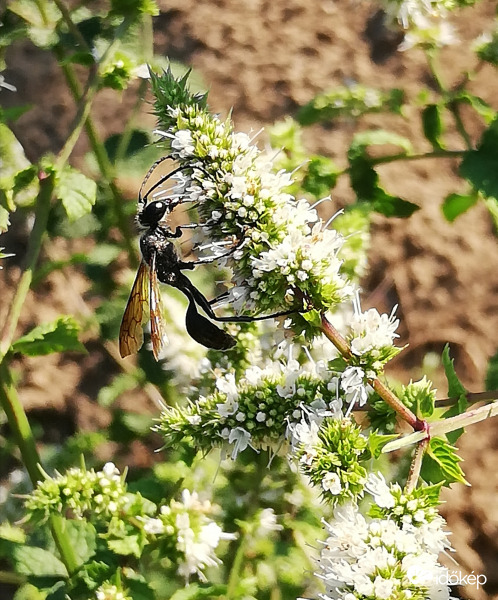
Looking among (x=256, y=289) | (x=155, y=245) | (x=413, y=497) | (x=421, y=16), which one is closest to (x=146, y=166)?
(x=155, y=245)

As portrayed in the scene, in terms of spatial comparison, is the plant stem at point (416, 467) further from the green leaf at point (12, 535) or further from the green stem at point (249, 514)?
the green leaf at point (12, 535)

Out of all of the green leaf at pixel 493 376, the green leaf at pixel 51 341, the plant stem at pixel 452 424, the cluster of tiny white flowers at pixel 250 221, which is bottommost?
the green leaf at pixel 493 376

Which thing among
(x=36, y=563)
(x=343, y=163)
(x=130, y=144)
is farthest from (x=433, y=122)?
(x=36, y=563)

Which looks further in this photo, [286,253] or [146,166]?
[146,166]

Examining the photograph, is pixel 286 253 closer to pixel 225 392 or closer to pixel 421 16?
pixel 225 392

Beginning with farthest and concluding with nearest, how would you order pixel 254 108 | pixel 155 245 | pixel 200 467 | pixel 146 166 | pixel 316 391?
pixel 254 108 < pixel 146 166 < pixel 200 467 < pixel 155 245 < pixel 316 391

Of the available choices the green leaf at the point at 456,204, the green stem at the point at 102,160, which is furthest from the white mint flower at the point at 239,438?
the green leaf at the point at 456,204

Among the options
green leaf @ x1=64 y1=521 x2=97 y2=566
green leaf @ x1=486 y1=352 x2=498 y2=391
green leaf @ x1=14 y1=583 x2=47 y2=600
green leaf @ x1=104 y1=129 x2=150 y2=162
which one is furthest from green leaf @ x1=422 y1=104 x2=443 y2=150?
green leaf @ x1=14 y1=583 x2=47 y2=600
